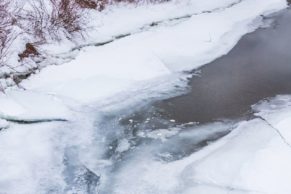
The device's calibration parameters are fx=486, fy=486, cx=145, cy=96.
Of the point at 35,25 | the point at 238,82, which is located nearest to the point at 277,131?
the point at 238,82

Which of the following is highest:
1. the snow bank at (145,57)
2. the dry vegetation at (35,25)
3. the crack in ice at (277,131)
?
the dry vegetation at (35,25)

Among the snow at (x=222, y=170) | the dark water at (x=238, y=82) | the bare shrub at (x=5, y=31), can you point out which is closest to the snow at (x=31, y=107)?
the bare shrub at (x=5, y=31)

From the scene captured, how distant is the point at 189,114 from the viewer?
18.6 ft

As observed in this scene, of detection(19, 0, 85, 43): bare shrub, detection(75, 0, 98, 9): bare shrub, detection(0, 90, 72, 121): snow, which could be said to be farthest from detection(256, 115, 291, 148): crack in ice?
detection(75, 0, 98, 9): bare shrub

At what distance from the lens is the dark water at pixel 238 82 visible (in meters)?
5.76

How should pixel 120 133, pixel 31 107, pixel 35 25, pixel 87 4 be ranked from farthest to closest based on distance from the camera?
pixel 87 4
pixel 35 25
pixel 31 107
pixel 120 133

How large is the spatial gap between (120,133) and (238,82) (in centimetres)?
206

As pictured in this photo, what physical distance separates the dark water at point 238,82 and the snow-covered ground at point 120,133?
20cm

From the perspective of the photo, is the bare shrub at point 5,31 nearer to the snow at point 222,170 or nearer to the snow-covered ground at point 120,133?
the snow-covered ground at point 120,133

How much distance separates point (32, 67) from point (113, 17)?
A: 87.7 inches

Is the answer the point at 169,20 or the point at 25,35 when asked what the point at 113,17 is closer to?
the point at 169,20

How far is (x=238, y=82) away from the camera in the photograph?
6520 millimetres

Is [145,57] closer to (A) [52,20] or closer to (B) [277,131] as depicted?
(A) [52,20]

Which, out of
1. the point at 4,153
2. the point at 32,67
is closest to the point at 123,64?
the point at 32,67
